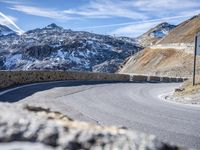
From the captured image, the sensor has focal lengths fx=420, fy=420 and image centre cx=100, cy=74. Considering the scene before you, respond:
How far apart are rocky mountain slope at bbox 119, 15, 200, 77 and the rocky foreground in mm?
81460

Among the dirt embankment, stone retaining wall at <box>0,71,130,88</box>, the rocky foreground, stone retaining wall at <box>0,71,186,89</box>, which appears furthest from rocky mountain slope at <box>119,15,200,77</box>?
the rocky foreground

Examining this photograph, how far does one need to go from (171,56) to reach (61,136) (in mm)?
108460

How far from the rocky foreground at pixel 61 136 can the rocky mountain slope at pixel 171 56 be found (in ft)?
267

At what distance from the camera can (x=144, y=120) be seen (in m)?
11.9

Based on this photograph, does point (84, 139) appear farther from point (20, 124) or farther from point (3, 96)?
point (3, 96)

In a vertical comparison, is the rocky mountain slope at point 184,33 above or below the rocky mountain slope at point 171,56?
→ above

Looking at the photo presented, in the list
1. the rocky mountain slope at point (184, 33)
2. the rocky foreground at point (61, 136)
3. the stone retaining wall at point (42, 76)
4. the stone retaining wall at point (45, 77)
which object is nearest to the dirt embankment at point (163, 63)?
the rocky mountain slope at point (184, 33)

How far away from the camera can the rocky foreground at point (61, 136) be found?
2.76 meters

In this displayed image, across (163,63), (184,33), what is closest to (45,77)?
(163,63)

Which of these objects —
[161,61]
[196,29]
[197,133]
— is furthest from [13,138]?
[196,29]

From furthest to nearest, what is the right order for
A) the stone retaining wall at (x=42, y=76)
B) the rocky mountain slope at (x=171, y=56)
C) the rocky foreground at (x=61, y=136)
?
the rocky mountain slope at (x=171, y=56) < the stone retaining wall at (x=42, y=76) < the rocky foreground at (x=61, y=136)

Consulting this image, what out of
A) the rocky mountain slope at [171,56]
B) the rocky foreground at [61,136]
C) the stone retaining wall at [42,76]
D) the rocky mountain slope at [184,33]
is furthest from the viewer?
the rocky mountain slope at [184,33]

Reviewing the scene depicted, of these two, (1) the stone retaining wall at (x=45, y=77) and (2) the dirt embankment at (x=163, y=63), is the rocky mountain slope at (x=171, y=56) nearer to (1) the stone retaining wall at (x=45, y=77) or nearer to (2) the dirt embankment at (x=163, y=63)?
(2) the dirt embankment at (x=163, y=63)

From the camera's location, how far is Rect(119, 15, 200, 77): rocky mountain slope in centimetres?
9162
